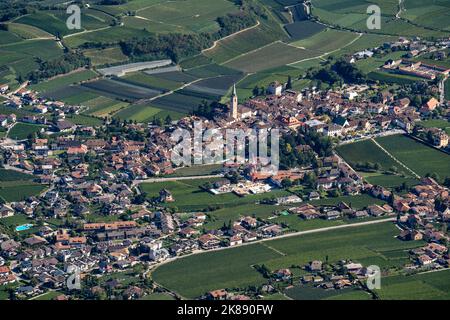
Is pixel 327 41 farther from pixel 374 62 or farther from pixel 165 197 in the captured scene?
pixel 165 197

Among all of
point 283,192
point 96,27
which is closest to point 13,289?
point 283,192

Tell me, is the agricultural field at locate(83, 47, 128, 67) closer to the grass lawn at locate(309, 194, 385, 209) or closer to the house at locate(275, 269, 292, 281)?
the grass lawn at locate(309, 194, 385, 209)

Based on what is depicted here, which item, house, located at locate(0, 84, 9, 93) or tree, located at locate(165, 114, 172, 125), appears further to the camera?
house, located at locate(0, 84, 9, 93)

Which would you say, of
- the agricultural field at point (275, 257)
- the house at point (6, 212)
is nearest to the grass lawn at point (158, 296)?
the agricultural field at point (275, 257)

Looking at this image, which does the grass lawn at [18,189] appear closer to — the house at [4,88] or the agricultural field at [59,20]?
the house at [4,88]

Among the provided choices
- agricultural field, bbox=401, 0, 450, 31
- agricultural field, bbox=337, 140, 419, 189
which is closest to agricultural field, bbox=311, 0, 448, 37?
agricultural field, bbox=401, 0, 450, 31

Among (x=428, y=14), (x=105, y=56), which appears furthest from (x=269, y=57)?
(x=428, y=14)

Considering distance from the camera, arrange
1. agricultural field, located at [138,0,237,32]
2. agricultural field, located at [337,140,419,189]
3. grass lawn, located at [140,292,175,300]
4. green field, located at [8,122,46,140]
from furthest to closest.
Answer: agricultural field, located at [138,0,237,32]
green field, located at [8,122,46,140]
agricultural field, located at [337,140,419,189]
grass lawn, located at [140,292,175,300]
